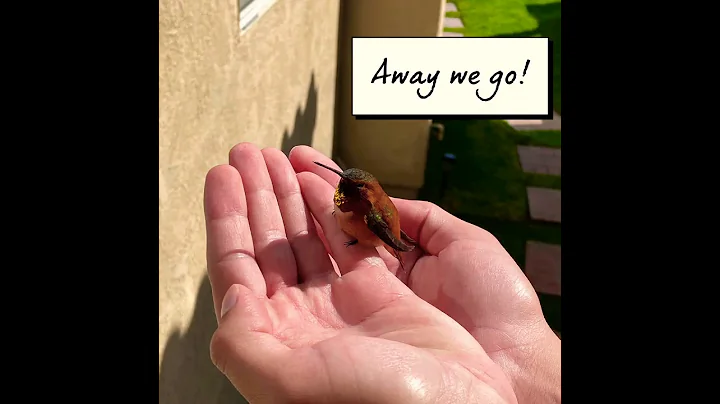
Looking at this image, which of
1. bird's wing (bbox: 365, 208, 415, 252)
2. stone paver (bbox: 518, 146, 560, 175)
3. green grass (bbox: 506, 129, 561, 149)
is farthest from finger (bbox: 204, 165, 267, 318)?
green grass (bbox: 506, 129, 561, 149)

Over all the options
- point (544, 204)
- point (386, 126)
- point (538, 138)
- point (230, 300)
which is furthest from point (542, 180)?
point (230, 300)

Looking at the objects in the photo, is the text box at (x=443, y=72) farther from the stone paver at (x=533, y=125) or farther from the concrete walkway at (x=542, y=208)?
the stone paver at (x=533, y=125)

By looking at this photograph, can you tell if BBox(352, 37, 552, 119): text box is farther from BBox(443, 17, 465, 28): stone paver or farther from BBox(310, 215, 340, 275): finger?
BBox(443, 17, 465, 28): stone paver

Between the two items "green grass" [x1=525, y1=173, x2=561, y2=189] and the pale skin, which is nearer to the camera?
the pale skin

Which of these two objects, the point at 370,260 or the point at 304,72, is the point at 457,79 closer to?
the point at 304,72

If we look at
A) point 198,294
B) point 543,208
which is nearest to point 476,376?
point 198,294

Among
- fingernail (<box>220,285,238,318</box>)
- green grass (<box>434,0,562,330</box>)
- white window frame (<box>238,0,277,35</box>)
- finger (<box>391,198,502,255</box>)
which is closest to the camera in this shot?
fingernail (<box>220,285,238,318</box>)

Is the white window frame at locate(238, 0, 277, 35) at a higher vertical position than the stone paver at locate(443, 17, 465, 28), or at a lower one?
lower
